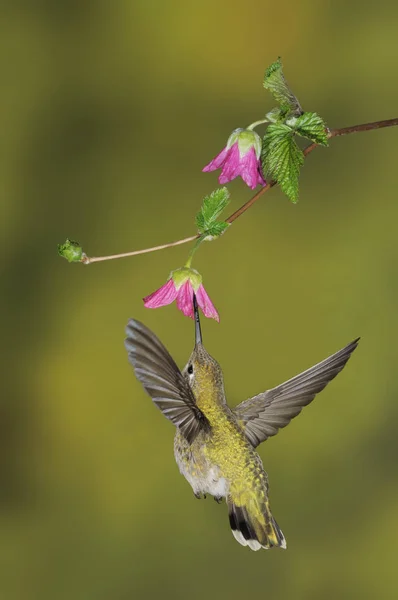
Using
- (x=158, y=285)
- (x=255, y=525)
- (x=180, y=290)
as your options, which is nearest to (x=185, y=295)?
(x=180, y=290)

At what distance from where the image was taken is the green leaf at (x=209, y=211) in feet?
1.96

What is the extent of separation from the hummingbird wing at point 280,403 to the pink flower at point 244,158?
7.1 inches

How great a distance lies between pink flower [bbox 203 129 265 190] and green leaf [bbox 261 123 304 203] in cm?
3

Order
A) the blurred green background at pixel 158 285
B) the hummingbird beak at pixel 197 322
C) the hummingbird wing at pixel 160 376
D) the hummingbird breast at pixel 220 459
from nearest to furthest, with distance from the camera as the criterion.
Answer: the hummingbird wing at pixel 160 376 → the hummingbird beak at pixel 197 322 → the hummingbird breast at pixel 220 459 → the blurred green background at pixel 158 285

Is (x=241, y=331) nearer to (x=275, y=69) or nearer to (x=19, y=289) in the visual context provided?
(x=19, y=289)

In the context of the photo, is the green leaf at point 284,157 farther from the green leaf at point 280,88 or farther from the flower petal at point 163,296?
the flower petal at point 163,296

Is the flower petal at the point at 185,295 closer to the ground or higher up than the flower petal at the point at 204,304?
higher up

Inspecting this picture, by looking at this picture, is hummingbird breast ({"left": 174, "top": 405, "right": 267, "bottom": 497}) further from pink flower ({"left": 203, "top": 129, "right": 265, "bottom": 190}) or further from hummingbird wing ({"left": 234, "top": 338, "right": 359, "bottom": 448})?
pink flower ({"left": 203, "top": 129, "right": 265, "bottom": 190})

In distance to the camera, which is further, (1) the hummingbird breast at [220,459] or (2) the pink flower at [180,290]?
(1) the hummingbird breast at [220,459]

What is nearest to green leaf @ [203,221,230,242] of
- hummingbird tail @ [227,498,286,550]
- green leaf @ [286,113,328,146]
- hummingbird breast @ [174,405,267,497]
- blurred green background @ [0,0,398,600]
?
green leaf @ [286,113,328,146]

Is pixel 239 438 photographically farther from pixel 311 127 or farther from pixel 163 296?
pixel 311 127

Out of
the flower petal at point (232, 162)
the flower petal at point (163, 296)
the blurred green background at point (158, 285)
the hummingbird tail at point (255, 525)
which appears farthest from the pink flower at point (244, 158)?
the blurred green background at point (158, 285)

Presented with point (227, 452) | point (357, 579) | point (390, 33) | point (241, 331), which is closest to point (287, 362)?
point (241, 331)

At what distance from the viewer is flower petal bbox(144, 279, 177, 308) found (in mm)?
644
